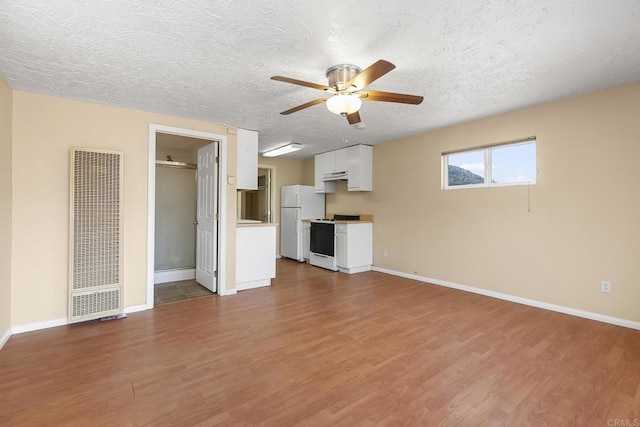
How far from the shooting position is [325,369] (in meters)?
2.12

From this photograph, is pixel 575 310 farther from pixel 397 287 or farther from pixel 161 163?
pixel 161 163

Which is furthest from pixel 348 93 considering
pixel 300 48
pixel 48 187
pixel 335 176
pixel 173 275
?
pixel 173 275

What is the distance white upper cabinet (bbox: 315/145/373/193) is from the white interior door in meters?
2.51

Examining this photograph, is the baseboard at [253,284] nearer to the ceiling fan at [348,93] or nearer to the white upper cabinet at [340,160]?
the white upper cabinet at [340,160]

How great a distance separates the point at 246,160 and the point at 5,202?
243cm

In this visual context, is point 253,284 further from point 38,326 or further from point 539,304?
point 539,304

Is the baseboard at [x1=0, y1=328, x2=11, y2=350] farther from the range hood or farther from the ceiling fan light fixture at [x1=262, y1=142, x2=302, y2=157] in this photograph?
the range hood

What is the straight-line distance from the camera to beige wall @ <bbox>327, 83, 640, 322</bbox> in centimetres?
286

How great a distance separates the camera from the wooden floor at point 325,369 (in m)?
1.67

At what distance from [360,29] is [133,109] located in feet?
8.87

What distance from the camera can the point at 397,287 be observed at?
4336mm

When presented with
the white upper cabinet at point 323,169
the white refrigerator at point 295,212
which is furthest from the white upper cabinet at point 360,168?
the white refrigerator at point 295,212

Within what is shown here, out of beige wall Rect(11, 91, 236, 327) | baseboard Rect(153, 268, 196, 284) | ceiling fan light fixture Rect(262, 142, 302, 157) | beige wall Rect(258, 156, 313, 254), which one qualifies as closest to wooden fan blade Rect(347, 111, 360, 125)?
beige wall Rect(11, 91, 236, 327)

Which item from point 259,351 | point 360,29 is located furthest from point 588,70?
point 259,351
